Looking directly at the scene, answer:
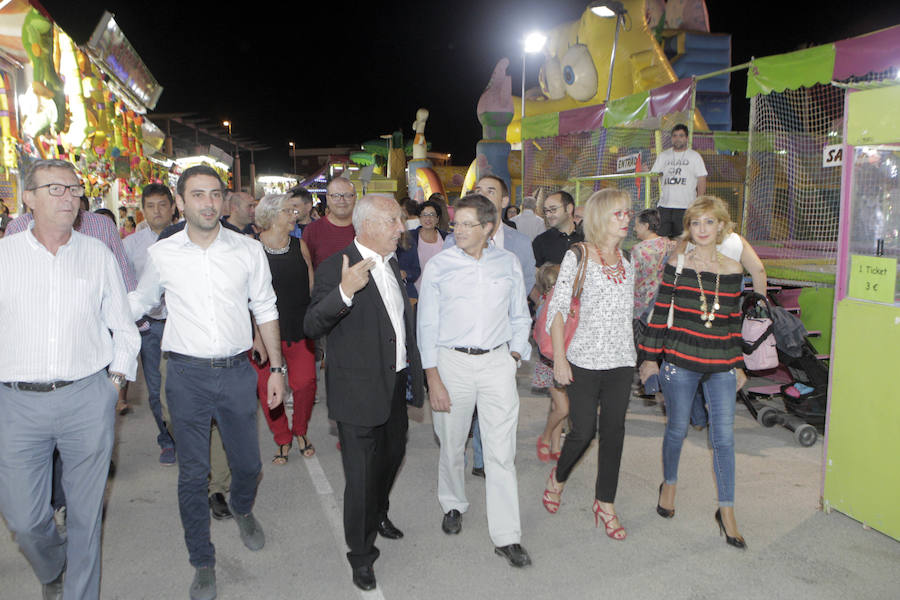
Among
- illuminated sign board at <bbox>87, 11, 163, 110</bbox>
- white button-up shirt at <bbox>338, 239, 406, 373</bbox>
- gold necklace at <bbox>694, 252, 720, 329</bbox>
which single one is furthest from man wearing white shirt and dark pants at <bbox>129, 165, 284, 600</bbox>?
illuminated sign board at <bbox>87, 11, 163, 110</bbox>

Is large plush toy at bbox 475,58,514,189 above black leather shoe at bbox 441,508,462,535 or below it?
above

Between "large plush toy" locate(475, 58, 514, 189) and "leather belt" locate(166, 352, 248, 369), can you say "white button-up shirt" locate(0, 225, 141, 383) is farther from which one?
"large plush toy" locate(475, 58, 514, 189)

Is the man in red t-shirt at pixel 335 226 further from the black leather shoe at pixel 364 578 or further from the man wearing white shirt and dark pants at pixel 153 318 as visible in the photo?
the black leather shoe at pixel 364 578

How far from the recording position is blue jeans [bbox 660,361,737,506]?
3.89 meters

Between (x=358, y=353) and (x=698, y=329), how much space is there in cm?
204

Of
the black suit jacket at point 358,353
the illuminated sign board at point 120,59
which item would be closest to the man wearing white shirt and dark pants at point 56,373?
the black suit jacket at point 358,353

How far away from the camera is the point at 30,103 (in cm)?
945

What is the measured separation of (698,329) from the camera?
390 centimetres

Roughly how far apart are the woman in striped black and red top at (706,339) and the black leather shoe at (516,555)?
47.3 inches

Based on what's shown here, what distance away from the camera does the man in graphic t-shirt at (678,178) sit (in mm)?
9203

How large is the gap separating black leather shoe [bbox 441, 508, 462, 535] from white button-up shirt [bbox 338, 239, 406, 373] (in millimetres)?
1141

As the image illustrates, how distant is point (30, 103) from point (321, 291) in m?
8.65

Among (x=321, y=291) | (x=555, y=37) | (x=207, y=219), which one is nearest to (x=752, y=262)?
(x=321, y=291)

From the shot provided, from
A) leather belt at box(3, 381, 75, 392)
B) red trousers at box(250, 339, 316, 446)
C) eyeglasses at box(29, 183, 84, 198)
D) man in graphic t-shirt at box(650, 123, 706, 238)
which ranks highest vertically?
man in graphic t-shirt at box(650, 123, 706, 238)
